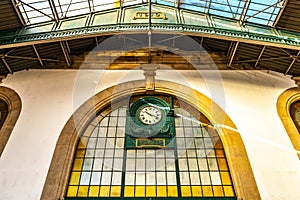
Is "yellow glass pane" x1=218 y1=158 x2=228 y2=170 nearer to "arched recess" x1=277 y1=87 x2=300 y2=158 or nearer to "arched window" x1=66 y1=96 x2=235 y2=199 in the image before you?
"arched window" x1=66 y1=96 x2=235 y2=199

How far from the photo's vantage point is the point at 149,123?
10.6m

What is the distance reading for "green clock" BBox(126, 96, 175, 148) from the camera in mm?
10102

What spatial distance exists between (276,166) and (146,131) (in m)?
4.80

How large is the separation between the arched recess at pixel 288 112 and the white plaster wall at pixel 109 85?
0.19 meters

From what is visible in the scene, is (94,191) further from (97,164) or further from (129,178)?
(129,178)

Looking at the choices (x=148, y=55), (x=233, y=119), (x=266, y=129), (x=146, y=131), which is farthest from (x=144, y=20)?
(x=266, y=129)

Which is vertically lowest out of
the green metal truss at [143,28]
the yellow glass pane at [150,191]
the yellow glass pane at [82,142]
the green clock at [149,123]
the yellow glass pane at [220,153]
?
the yellow glass pane at [150,191]

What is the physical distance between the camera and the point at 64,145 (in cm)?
945

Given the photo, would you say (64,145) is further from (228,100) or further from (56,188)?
(228,100)

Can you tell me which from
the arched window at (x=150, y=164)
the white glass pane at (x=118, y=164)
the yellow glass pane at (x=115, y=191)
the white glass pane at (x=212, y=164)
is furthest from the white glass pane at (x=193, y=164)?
the yellow glass pane at (x=115, y=191)

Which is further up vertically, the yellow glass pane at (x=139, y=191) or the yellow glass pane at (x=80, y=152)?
the yellow glass pane at (x=80, y=152)

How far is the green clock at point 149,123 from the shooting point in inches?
398

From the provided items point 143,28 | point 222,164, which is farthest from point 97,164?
point 143,28

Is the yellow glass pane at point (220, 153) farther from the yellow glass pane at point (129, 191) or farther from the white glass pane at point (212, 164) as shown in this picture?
the yellow glass pane at point (129, 191)
